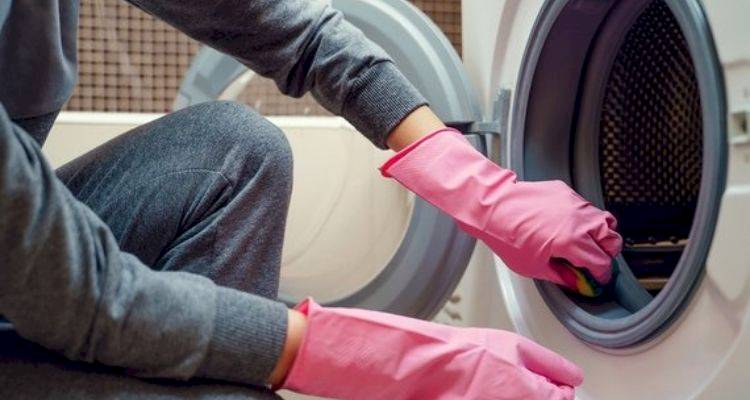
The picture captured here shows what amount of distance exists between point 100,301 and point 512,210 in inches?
16.6

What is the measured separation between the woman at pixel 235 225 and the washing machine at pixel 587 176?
0.25 ft

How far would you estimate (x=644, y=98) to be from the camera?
1019 millimetres

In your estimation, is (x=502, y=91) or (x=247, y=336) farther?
(x=502, y=91)

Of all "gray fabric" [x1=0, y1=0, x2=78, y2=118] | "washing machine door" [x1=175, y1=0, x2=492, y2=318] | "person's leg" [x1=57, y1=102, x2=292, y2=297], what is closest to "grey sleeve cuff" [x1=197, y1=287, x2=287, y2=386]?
"person's leg" [x1=57, y1=102, x2=292, y2=297]

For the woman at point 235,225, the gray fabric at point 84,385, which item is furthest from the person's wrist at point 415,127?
the gray fabric at point 84,385

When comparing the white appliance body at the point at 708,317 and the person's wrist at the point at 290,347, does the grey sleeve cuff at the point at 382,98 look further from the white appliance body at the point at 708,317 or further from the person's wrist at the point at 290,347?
the person's wrist at the point at 290,347

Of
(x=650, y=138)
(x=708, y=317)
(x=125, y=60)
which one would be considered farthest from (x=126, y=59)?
(x=708, y=317)

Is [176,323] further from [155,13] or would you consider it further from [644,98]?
[644,98]

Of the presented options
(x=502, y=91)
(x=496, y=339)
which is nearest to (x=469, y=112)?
(x=502, y=91)

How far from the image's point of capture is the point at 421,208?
112cm

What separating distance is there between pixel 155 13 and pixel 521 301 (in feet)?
1.58

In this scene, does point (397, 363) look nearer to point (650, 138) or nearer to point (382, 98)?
point (382, 98)

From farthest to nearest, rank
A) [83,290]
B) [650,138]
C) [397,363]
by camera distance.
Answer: [650,138] < [397,363] < [83,290]

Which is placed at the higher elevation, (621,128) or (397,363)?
(621,128)
